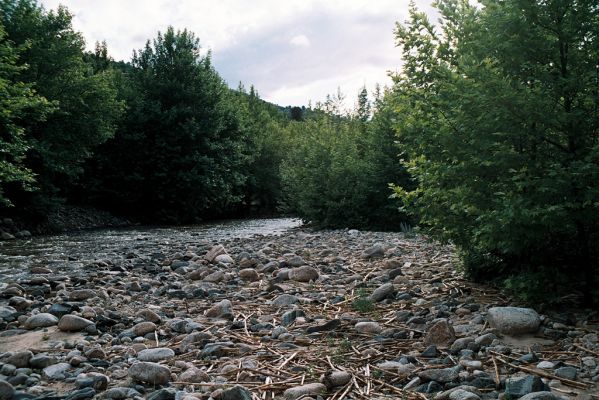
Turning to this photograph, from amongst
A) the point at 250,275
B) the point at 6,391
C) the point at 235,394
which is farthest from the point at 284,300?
the point at 6,391

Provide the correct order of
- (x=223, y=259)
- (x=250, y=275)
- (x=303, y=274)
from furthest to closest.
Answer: (x=223, y=259) → (x=250, y=275) → (x=303, y=274)

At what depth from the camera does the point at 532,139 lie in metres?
4.44

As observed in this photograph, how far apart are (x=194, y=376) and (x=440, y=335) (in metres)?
2.03

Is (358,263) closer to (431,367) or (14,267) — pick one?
(431,367)

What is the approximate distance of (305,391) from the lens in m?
3.30

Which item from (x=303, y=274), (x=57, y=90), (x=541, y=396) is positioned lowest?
(x=541, y=396)

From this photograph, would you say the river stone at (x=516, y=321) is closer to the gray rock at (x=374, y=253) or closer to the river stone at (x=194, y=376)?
the river stone at (x=194, y=376)

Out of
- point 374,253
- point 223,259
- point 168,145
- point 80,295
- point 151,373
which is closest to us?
point 151,373

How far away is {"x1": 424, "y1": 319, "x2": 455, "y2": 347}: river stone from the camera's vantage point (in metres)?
4.06

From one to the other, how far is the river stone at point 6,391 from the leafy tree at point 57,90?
17698 millimetres

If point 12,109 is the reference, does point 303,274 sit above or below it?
below

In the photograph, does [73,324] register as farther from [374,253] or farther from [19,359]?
[374,253]

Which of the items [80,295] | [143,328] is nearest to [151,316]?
[143,328]

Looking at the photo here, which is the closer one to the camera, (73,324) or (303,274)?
(73,324)
